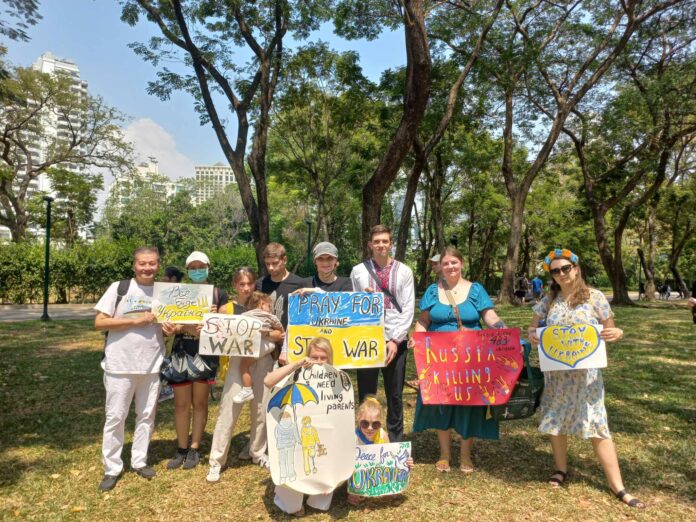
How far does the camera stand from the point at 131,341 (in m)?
4.07

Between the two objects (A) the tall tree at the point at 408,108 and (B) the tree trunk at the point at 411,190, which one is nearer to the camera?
(A) the tall tree at the point at 408,108

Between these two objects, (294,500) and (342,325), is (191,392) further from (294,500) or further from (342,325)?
(342,325)

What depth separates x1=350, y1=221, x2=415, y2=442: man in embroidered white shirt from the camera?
13.8ft

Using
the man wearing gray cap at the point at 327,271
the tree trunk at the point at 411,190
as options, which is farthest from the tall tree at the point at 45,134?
the man wearing gray cap at the point at 327,271

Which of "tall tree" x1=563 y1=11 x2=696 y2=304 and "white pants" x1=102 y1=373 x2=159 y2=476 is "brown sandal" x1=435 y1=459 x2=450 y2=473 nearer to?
"white pants" x1=102 y1=373 x2=159 y2=476

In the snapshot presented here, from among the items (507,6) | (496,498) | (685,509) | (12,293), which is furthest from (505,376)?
(12,293)

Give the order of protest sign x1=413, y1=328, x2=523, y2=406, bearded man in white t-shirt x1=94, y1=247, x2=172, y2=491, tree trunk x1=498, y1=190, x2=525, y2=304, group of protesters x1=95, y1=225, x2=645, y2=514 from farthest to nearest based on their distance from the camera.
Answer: tree trunk x1=498, y1=190, x2=525, y2=304 → protest sign x1=413, y1=328, x2=523, y2=406 → bearded man in white t-shirt x1=94, y1=247, x2=172, y2=491 → group of protesters x1=95, y1=225, x2=645, y2=514

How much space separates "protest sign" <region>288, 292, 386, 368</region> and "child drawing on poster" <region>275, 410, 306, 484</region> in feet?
1.72

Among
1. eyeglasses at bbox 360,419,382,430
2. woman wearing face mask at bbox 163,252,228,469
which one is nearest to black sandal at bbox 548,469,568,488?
eyeglasses at bbox 360,419,382,430

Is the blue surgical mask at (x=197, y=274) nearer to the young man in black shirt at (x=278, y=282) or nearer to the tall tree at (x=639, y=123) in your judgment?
the young man in black shirt at (x=278, y=282)

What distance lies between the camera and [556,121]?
59.8 feet

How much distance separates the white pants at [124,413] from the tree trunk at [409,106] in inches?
179

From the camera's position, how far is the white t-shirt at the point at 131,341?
4027 millimetres

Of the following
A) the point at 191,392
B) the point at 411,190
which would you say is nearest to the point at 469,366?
the point at 191,392
